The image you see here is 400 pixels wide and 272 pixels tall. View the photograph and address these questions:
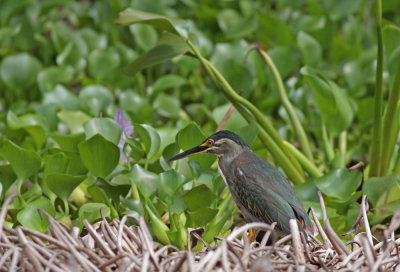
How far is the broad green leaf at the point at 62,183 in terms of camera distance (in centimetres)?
181

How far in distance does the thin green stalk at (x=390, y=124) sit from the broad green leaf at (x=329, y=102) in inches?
7.8

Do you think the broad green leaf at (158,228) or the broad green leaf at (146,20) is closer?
the broad green leaf at (158,228)

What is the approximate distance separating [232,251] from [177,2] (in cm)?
296

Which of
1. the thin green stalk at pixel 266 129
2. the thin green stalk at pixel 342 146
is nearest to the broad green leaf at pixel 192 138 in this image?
the thin green stalk at pixel 266 129

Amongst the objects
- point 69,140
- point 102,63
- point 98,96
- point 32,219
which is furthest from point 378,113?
point 102,63

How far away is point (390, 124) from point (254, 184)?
0.60m

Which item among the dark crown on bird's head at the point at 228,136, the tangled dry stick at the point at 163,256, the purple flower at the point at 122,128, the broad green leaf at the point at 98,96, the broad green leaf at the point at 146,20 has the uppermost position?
the broad green leaf at the point at 146,20

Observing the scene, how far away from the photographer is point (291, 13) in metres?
3.67

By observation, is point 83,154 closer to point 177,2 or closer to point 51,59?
point 51,59

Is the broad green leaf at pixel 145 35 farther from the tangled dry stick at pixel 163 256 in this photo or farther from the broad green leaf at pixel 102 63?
the tangled dry stick at pixel 163 256

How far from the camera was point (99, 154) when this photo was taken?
1.86 metres

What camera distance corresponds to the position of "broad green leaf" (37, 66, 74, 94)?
2.92 meters

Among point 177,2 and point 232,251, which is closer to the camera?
point 232,251

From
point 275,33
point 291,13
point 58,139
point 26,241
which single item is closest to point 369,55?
point 275,33
